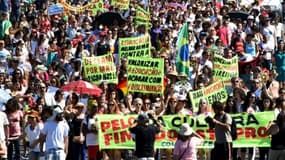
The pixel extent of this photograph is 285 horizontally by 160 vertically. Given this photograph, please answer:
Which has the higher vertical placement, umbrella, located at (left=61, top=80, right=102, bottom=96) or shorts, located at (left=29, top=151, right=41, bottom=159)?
umbrella, located at (left=61, top=80, right=102, bottom=96)

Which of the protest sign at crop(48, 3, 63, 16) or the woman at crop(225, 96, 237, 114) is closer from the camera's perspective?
the woman at crop(225, 96, 237, 114)

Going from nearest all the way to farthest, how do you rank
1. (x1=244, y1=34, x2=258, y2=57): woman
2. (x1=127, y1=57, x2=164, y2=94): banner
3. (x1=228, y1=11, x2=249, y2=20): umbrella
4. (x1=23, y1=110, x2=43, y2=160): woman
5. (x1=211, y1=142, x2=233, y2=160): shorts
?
(x1=211, y1=142, x2=233, y2=160): shorts
(x1=23, y1=110, x2=43, y2=160): woman
(x1=127, y1=57, x2=164, y2=94): banner
(x1=244, y1=34, x2=258, y2=57): woman
(x1=228, y1=11, x2=249, y2=20): umbrella

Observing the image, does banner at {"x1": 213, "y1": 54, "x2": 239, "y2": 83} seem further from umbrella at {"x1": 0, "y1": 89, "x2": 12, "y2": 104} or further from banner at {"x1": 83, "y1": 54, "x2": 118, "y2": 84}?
umbrella at {"x1": 0, "y1": 89, "x2": 12, "y2": 104}

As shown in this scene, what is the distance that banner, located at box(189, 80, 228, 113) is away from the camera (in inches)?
936

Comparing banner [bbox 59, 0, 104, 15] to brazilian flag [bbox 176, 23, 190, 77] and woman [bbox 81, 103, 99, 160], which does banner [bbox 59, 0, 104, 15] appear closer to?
brazilian flag [bbox 176, 23, 190, 77]

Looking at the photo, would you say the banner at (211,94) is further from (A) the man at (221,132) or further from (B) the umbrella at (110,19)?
(B) the umbrella at (110,19)

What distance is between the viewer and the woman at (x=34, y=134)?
22094mm

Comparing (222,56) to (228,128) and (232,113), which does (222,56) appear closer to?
(232,113)

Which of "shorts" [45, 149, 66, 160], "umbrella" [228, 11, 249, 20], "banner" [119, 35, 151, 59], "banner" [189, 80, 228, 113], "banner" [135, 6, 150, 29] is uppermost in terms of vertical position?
"banner" [135, 6, 150, 29]

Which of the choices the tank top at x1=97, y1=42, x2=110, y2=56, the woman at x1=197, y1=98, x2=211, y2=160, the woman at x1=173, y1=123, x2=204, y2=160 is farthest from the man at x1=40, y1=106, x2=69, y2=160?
the tank top at x1=97, y1=42, x2=110, y2=56

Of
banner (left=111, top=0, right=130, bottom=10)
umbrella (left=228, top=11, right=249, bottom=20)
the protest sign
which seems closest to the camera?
umbrella (left=228, top=11, right=249, bottom=20)

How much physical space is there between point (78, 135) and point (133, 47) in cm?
527

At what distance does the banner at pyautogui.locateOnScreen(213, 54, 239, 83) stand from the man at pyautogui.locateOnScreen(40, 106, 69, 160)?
5487 mm

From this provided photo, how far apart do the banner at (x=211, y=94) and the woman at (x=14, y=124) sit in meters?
3.39
